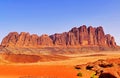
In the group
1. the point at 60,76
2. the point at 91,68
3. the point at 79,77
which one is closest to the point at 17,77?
the point at 60,76

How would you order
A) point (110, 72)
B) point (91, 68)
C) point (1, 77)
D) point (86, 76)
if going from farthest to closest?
point (91, 68) < point (86, 76) < point (1, 77) < point (110, 72)

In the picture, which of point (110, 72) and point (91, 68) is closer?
point (110, 72)

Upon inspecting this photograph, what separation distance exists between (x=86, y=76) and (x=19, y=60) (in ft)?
161

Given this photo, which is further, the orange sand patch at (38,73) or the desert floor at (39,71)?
the desert floor at (39,71)

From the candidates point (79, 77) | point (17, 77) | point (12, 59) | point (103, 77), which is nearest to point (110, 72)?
point (103, 77)

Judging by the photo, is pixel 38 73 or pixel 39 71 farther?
pixel 39 71

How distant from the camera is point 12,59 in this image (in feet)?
223

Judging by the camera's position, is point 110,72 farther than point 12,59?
No

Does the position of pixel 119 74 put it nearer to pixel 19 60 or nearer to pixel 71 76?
pixel 71 76

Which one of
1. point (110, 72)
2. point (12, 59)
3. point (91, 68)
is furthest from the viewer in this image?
point (12, 59)

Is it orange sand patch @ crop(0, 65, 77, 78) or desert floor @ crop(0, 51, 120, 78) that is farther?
desert floor @ crop(0, 51, 120, 78)

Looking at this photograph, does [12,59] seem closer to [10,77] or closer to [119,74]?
[10,77]

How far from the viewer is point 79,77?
20.9 meters

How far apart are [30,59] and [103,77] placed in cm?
5934
